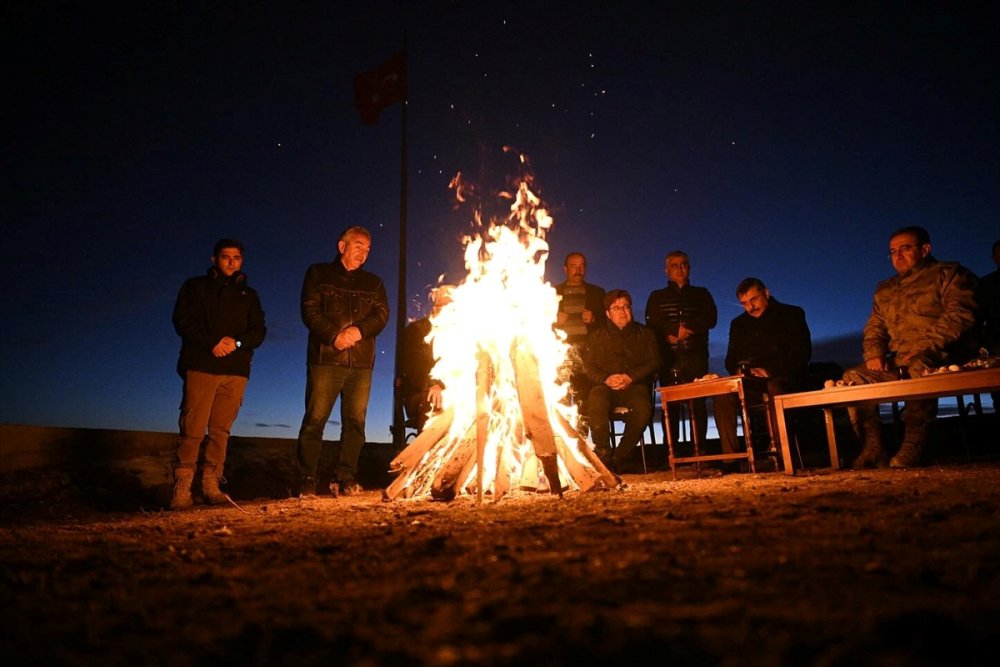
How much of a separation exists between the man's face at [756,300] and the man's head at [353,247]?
4.53m

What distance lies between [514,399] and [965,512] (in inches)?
128

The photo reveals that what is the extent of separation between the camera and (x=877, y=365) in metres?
5.84

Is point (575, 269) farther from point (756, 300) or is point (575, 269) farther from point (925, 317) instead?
point (925, 317)

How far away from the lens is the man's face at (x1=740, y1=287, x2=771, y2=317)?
705 centimetres

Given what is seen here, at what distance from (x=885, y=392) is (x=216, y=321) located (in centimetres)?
621

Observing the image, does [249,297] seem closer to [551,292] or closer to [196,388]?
[196,388]

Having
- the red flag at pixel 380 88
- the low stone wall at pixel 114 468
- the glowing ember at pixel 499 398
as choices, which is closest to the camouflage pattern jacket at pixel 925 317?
the glowing ember at pixel 499 398

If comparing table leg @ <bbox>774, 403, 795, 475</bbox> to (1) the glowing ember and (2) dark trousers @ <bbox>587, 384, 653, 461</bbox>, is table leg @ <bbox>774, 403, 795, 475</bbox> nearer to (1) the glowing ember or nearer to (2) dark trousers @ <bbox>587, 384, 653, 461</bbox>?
(2) dark trousers @ <bbox>587, 384, 653, 461</bbox>

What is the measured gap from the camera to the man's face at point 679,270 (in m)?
7.68

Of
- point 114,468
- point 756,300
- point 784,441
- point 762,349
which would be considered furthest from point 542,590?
point 114,468

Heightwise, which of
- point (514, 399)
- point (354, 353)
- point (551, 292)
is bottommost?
point (514, 399)

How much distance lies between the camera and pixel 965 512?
2.66 meters

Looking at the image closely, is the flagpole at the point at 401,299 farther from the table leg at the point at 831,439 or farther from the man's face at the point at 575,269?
the table leg at the point at 831,439

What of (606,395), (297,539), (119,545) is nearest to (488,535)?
(297,539)
